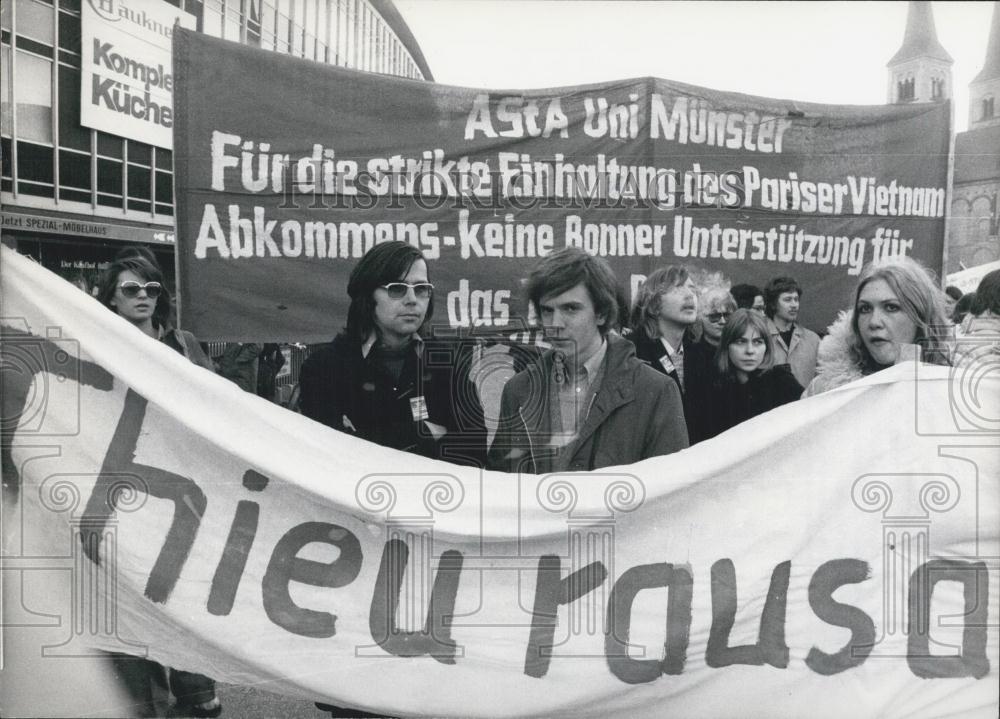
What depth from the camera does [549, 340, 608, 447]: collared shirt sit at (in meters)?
3.02

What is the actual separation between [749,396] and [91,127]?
2309 millimetres

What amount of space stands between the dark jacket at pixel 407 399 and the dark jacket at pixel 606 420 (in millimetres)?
108

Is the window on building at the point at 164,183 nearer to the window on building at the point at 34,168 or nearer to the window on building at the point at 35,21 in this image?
the window on building at the point at 34,168

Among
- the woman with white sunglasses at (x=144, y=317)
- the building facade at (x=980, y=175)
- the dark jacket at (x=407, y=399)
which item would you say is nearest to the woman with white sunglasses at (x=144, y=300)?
the woman with white sunglasses at (x=144, y=317)

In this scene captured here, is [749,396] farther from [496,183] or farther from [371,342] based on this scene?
[371,342]

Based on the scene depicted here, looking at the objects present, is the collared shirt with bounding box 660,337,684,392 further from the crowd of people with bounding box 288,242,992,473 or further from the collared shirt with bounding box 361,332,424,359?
the collared shirt with bounding box 361,332,424,359

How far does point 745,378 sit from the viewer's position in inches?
127

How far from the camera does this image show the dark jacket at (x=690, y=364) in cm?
325

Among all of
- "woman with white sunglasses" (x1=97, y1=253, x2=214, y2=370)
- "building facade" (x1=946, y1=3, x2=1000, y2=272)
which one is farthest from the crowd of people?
"woman with white sunglasses" (x1=97, y1=253, x2=214, y2=370)

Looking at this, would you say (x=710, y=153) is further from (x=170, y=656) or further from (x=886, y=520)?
(x=170, y=656)

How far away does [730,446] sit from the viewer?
2.96 metres

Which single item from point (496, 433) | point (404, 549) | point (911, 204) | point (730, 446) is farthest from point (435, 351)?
point (911, 204)

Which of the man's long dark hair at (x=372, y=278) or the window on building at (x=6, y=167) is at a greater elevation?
the window on building at (x=6, y=167)

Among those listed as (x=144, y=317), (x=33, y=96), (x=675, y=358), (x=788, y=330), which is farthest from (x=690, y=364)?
(x=33, y=96)
